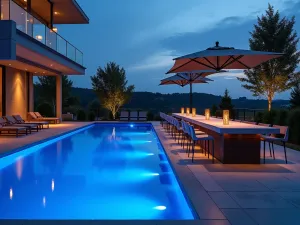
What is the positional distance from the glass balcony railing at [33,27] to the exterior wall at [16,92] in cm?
284

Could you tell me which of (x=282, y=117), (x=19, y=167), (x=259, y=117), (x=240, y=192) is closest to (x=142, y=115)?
(x=259, y=117)

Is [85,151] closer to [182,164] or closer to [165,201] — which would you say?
[182,164]

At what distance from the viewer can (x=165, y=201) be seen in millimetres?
5148

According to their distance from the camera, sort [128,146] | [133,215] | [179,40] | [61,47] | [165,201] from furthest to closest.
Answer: [179,40]
[61,47]
[128,146]
[165,201]
[133,215]

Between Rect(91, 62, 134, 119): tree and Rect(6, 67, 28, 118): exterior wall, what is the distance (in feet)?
26.1

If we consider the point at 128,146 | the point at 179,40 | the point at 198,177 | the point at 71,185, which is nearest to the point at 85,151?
the point at 128,146

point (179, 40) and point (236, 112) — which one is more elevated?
point (179, 40)

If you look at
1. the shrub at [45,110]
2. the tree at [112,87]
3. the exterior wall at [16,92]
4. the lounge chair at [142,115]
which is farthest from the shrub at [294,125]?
the shrub at [45,110]

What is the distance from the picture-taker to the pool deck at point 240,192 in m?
3.54

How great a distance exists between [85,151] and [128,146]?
5.45 feet

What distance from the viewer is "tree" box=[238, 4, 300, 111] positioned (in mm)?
19109

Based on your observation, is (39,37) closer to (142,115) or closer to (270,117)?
(270,117)

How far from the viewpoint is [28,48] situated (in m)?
11.8

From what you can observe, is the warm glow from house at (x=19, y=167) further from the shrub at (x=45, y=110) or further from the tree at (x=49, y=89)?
the tree at (x=49, y=89)
